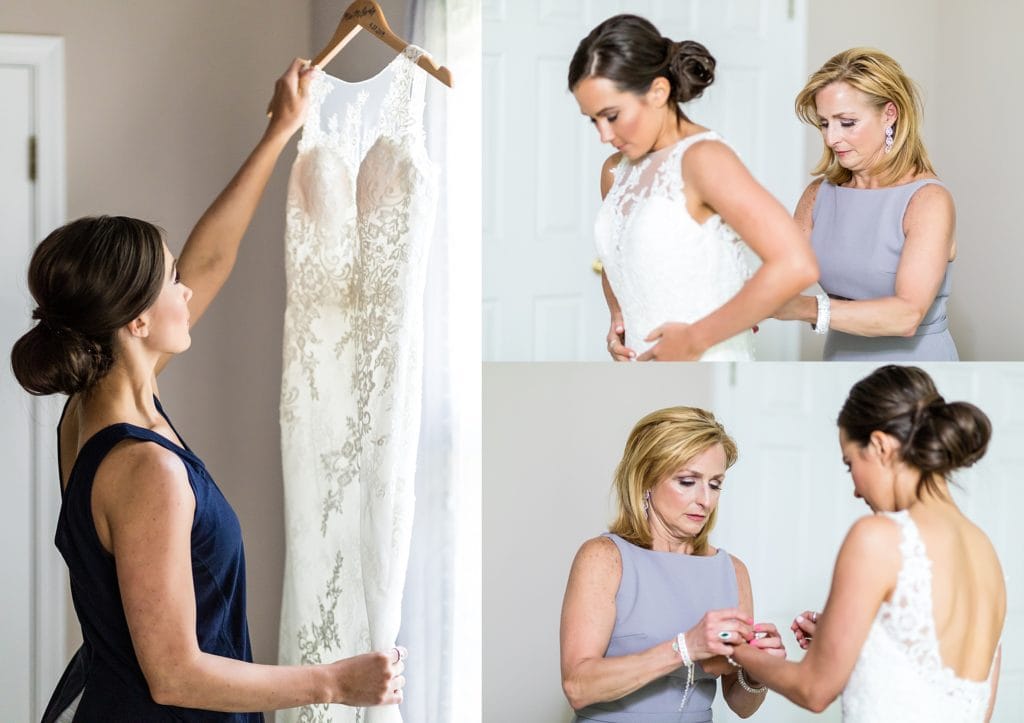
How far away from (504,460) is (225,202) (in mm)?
773

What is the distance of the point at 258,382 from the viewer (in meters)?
2.45

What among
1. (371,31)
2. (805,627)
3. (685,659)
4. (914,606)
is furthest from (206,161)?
(914,606)

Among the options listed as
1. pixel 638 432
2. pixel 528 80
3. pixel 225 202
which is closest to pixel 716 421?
pixel 638 432

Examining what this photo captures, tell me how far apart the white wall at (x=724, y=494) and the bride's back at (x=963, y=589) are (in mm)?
30

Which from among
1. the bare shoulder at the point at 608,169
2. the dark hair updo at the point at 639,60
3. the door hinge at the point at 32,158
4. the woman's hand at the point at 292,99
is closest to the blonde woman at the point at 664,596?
the bare shoulder at the point at 608,169

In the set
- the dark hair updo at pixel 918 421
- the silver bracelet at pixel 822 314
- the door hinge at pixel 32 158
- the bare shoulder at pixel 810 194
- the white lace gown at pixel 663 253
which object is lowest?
the dark hair updo at pixel 918 421

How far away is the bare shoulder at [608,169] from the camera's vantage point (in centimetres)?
157

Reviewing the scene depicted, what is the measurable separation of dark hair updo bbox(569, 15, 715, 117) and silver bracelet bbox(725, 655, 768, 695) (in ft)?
2.64

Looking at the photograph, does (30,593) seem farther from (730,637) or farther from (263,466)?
(730,637)

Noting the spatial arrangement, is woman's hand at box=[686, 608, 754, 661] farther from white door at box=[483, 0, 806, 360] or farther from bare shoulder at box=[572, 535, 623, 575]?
white door at box=[483, 0, 806, 360]

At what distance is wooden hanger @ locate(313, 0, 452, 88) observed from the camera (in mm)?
1696

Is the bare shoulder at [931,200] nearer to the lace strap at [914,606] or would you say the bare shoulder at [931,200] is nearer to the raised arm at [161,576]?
the lace strap at [914,606]

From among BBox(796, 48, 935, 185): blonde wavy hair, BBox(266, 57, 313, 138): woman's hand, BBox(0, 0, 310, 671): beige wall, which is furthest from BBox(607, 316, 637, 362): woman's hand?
BBox(0, 0, 310, 671): beige wall

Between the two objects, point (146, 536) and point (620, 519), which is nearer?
point (146, 536)
